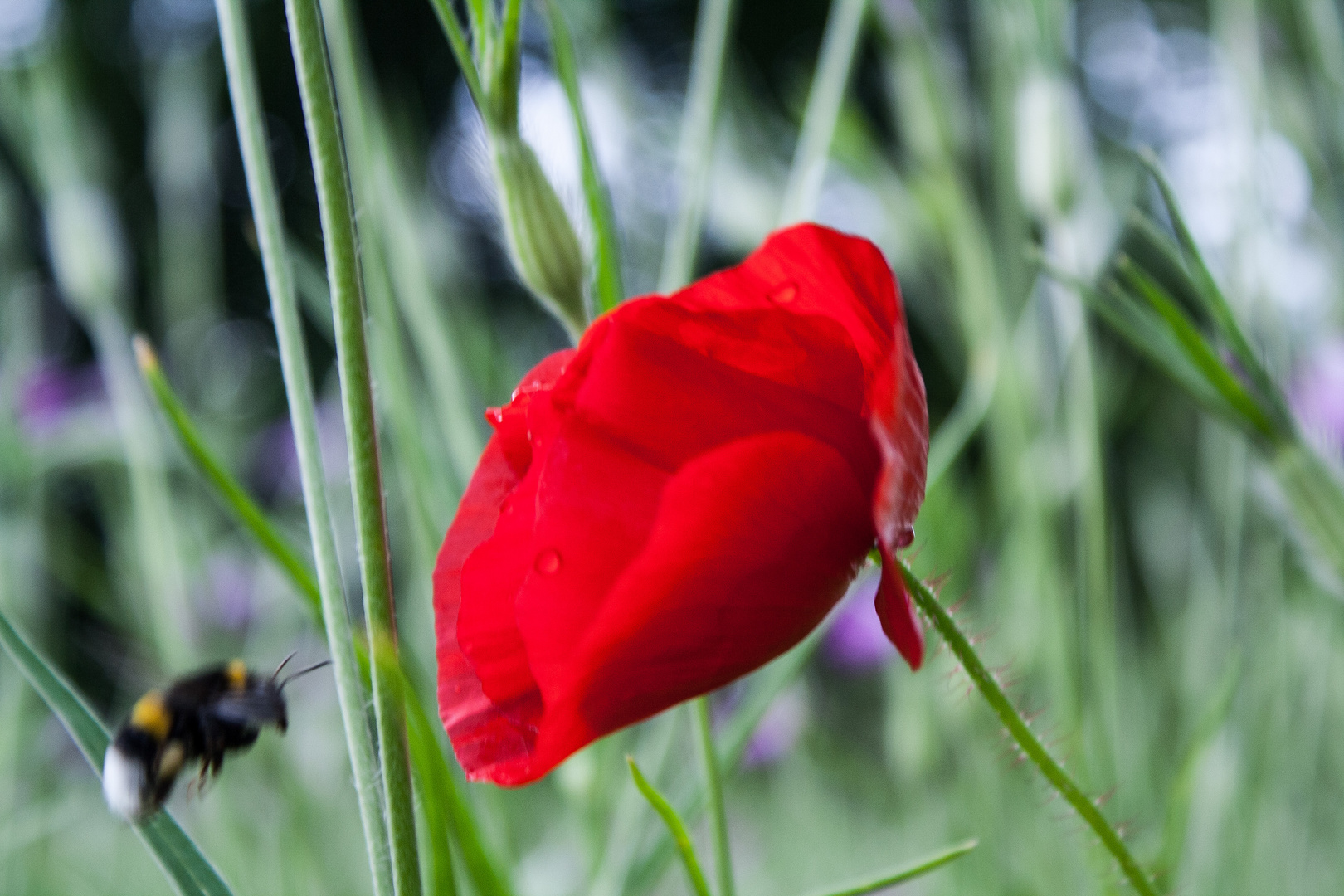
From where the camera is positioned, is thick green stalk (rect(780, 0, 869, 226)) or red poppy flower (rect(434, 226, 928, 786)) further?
thick green stalk (rect(780, 0, 869, 226))

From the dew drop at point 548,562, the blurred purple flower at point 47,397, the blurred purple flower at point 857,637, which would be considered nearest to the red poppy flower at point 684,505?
the dew drop at point 548,562

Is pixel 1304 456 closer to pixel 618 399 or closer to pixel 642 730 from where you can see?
pixel 618 399

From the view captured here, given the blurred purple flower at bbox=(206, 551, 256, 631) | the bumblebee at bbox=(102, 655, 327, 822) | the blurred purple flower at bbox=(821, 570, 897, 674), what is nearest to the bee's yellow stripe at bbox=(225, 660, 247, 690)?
the bumblebee at bbox=(102, 655, 327, 822)

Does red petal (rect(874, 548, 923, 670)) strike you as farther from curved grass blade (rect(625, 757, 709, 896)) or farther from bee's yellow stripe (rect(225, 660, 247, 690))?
bee's yellow stripe (rect(225, 660, 247, 690))

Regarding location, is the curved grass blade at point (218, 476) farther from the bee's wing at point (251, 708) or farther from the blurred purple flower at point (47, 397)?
the blurred purple flower at point (47, 397)

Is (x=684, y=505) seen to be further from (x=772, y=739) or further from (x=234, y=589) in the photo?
(x=234, y=589)

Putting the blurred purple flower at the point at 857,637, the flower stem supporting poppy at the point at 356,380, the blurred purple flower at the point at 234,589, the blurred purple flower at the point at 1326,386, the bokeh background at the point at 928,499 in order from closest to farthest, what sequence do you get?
the flower stem supporting poppy at the point at 356,380, the bokeh background at the point at 928,499, the blurred purple flower at the point at 1326,386, the blurred purple flower at the point at 857,637, the blurred purple flower at the point at 234,589

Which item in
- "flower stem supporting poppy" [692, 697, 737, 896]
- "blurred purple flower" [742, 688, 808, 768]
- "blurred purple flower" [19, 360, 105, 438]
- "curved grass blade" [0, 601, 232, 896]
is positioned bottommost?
"blurred purple flower" [742, 688, 808, 768]

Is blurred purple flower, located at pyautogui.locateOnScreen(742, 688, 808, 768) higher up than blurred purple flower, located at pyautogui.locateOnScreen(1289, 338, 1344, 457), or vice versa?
blurred purple flower, located at pyautogui.locateOnScreen(1289, 338, 1344, 457)
